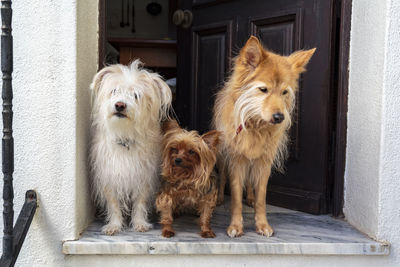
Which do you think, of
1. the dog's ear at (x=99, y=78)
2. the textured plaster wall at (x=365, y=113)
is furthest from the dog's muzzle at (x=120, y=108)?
the textured plaster wall at (x=365, y=113)

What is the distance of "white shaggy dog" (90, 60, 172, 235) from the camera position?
2.15 m

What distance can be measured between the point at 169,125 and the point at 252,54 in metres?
0.69

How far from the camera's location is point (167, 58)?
4.17 metres

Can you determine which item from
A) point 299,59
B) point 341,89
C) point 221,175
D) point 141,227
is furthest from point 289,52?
point 141,227

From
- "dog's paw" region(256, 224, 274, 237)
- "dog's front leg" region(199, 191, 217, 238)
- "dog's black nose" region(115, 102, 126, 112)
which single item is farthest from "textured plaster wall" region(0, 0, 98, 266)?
"dog's paw" region(256, 224, 274, 237)

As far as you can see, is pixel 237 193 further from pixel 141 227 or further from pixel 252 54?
pixel 252 54

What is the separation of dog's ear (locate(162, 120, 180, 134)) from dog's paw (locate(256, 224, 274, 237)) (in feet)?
2.74

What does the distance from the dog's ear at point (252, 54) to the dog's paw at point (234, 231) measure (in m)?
1.00

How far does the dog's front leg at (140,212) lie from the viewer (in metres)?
2.36

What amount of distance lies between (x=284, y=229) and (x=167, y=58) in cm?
247

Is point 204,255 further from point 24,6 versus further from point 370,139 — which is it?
point 24,6

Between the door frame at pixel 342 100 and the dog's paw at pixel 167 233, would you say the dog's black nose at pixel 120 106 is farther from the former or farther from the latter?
the door frame at pixel 342 100

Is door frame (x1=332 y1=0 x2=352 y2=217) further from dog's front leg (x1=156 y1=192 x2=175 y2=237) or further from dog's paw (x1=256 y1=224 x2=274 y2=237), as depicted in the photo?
dog's front leg (x1=156 y1=192 x2=175 y2=237)

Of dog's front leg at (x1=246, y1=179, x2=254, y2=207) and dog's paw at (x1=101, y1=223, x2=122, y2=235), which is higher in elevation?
dog's front leg at (x1=246, y1=179, x2=254, y2=207)
